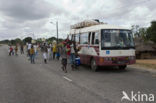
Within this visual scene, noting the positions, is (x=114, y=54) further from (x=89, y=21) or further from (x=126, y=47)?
(x=89, y=21)

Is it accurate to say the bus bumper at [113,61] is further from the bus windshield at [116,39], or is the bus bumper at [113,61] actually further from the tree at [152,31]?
the tree at [152,31]

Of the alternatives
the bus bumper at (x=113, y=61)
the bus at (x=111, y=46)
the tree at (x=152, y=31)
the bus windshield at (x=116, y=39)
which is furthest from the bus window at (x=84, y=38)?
the tree at (x=152, y=31)

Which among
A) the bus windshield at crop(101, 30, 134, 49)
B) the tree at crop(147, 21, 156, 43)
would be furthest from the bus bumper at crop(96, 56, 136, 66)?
the tree at crop(147, 21, 156, 43)

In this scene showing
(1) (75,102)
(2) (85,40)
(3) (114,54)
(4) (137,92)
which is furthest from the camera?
(2) (85,40)

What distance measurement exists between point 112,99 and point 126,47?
5.84 metres

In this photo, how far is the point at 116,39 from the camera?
11.3 metres

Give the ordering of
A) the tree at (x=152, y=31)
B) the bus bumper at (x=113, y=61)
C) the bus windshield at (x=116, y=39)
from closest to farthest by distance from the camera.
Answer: the bus bumper at (x=113, y=61) → the bus windshield at (x=116, y=39) → the tree at (x=152, y=31)

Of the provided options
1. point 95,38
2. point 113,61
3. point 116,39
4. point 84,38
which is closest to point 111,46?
point 116,39

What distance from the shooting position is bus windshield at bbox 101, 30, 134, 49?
36.3 feet

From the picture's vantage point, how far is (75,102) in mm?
5754

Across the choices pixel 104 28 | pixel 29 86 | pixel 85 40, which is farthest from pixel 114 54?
pixel 29 86

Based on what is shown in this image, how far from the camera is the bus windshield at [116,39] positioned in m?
11.1

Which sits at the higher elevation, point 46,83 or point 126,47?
point 126,47

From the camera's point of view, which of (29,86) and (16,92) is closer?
(16,92)
